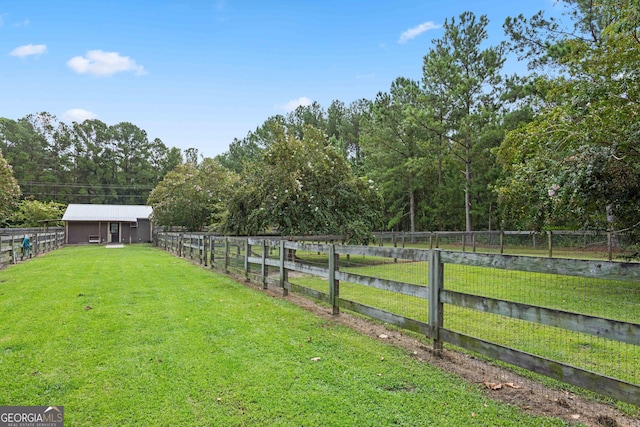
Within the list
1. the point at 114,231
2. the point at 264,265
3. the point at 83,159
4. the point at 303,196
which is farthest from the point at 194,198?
the point at 83,159

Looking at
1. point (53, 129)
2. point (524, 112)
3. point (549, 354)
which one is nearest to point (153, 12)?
point (549, 354)

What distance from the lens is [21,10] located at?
11.3 meters

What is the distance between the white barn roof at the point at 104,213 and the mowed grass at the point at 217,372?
2976 centimetres

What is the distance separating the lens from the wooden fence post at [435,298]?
12.4 ft

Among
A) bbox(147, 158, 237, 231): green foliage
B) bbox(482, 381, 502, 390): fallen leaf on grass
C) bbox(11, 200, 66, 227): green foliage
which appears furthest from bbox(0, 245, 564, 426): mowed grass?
bbox(11, 200, 66, 227): green foliage

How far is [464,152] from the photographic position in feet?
92.0

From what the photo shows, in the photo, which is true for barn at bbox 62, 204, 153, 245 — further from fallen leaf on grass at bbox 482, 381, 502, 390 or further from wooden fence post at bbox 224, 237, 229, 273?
fallen leaf on grass at bbox 482, 381, 502, 390

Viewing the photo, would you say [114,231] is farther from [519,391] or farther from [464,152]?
[519,391]

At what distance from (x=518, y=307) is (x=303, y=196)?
10.3 metres

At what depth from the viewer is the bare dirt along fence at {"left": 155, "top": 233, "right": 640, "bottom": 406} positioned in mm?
2572

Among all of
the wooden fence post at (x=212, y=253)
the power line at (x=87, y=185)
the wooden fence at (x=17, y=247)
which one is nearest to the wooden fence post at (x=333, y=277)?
the wooden fence post at (x=212, y=253)

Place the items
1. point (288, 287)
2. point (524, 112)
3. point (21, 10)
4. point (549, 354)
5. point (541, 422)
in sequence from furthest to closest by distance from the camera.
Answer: point (524, 112) < point (21, 10) < point (288, 287) < point (549, 354) < point (541, 422)

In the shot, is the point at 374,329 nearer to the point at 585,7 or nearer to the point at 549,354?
the point at 549,354

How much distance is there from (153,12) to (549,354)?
15.7 m
